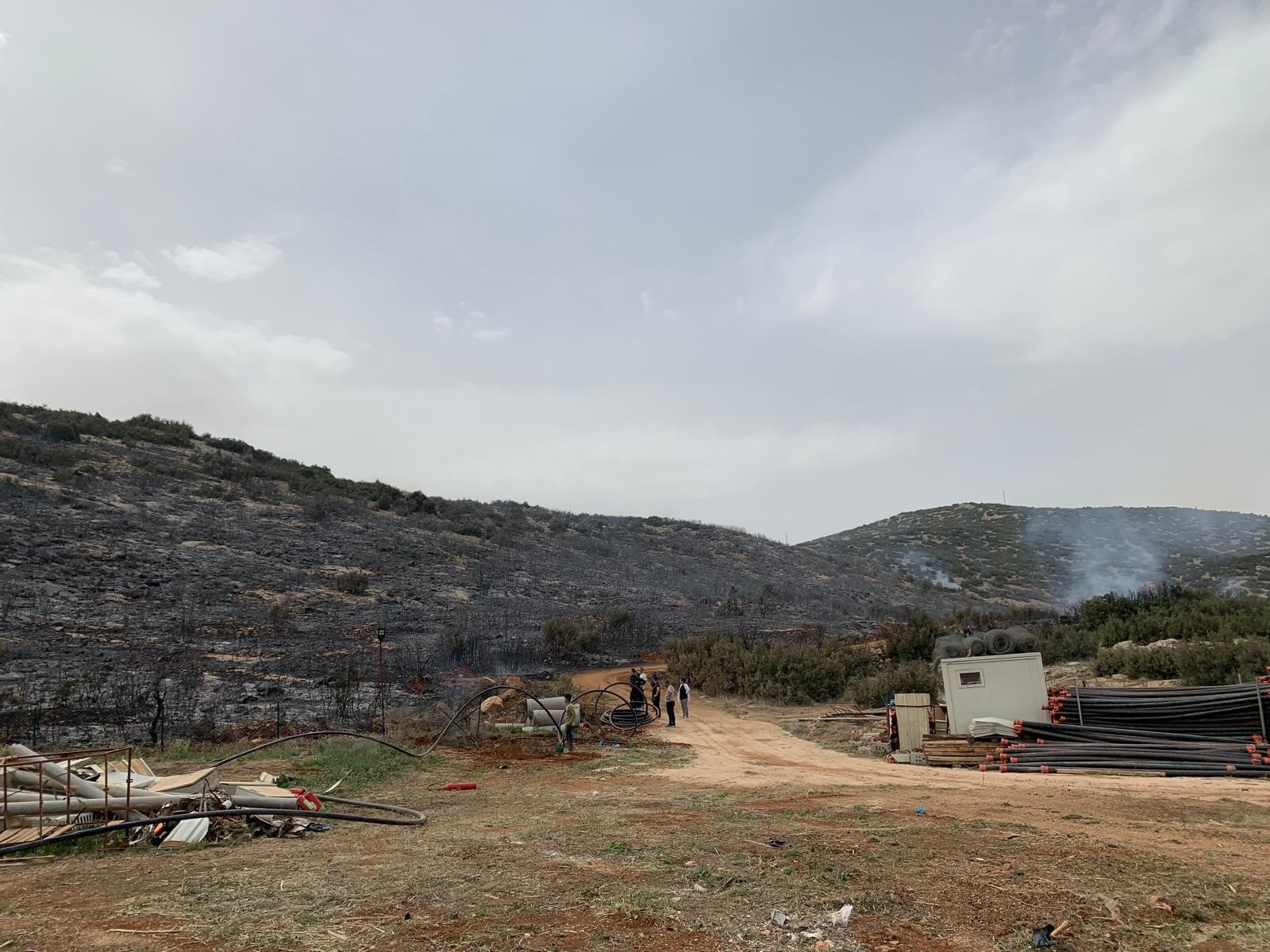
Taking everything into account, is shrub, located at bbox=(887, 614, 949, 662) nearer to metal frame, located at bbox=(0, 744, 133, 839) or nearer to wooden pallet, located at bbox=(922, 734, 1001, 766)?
wooden pallet, located at bbox=(922, 734, 1001, 766)

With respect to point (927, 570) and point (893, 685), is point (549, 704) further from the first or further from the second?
point (927, 570)

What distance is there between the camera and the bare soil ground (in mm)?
6395

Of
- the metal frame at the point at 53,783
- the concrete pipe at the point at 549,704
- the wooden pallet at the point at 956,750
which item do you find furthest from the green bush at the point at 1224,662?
the metal frame at the point at 53,783

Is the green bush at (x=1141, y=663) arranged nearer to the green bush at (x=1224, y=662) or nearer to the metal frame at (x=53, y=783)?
the green bush at (x=1224, y=662)

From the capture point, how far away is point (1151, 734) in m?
15.8

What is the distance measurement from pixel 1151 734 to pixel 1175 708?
93 cm

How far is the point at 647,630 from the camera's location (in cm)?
3788

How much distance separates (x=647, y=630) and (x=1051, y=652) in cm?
1739

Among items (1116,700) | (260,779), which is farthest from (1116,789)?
(260,779)

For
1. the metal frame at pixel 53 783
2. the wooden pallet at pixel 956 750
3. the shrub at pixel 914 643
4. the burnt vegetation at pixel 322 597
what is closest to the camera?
the metal frame at pixel 53 783

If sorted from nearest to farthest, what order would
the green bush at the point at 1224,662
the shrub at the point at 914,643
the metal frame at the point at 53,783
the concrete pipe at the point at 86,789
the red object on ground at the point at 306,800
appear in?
1. the metal frame at the point at 53,783
2. the concrete pipe at the point at 86,789
3. the red object on ground at the point at 306,800
4. the green bush at the point at 1224,662
5. the shrub at the point at 914,643

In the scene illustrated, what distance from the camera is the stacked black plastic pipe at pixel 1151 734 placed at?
568 inches

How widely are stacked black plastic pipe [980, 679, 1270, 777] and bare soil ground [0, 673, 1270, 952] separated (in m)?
1.35

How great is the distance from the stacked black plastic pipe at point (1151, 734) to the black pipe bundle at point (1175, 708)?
0.05 ft
